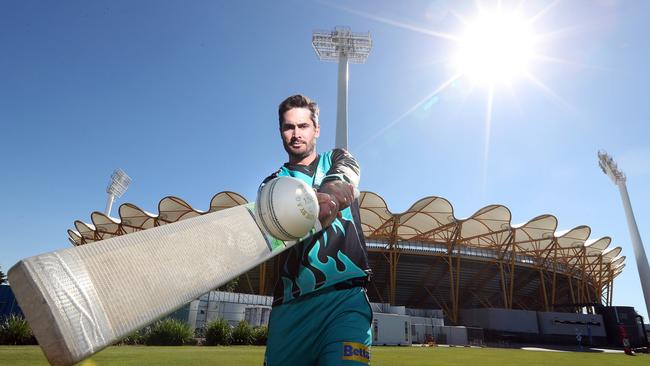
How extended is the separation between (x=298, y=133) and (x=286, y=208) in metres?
1.27

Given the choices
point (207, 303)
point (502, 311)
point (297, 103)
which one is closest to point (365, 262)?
point (297, 103)

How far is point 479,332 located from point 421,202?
38.9 feet

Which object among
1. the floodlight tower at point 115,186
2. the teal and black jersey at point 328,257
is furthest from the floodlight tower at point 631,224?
the floodlight tower at point 115,186

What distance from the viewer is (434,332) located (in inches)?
1029

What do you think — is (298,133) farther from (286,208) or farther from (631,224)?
(631,224)

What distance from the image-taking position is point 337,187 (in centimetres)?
206

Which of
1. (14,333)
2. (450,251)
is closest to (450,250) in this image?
(450,251)

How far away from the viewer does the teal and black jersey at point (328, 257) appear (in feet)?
7.34

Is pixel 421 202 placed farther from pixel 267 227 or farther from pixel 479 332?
pixel 267 227

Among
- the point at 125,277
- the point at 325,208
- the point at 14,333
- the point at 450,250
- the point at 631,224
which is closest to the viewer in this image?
the point at 125,277

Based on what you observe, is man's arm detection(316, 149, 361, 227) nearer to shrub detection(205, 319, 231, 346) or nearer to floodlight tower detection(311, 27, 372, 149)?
shrub detection(205, 319, 231, 346)

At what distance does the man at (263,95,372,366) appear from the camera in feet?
6.57

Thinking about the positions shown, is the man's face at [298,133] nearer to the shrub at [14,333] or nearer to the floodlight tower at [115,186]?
the shrub at [14,333]

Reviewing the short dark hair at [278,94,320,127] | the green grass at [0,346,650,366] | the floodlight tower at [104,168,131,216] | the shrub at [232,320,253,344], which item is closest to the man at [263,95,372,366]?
the short dark hair at [278,94,320,127]
